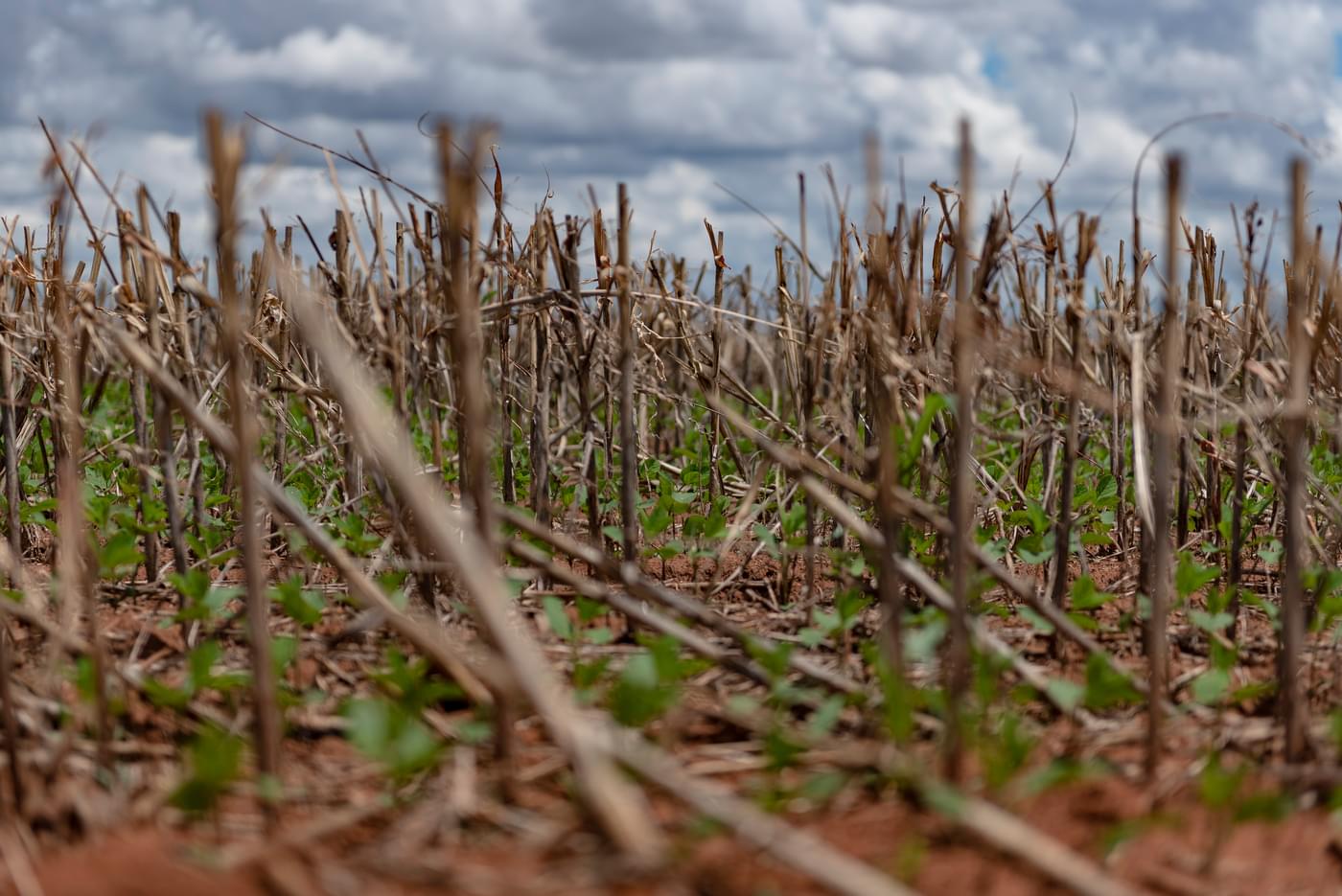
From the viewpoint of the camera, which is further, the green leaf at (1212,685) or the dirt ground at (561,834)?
the green leaf at (1212,685)

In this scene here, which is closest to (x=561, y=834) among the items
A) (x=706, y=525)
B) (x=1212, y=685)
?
(x=1212, y=685)

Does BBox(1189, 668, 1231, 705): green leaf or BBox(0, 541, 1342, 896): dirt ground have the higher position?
BBox(1189, 668, 1231, 705): green leaf

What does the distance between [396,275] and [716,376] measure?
1188 mm

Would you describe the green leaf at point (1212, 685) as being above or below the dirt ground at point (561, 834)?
above

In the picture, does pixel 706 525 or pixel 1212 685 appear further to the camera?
pixel 706 525

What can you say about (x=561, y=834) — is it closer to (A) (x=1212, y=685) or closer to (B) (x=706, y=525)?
(A) (x=1212, y=685)

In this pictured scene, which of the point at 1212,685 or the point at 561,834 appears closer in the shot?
the point at 561,834

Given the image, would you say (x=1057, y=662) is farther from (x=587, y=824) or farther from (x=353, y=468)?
(x=353, y=468)

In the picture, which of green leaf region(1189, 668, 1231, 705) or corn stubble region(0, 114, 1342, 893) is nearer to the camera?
corn stubble region(0, 114, 1342, 893)

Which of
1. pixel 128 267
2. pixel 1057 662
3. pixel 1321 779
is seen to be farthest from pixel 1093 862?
pixel 128 267

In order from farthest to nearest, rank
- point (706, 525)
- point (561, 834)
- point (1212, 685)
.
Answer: point (706, 525) → point (1212, 685) → point (561, 834)

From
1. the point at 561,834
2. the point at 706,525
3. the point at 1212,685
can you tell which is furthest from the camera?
the point at 706,525

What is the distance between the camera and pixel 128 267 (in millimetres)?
4262

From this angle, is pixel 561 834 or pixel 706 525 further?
pixel 706 525
